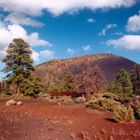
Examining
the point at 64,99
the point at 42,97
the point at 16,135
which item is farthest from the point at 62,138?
the point at 42,97

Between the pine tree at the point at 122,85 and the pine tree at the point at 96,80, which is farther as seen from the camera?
the pine tree at the point at 122,85

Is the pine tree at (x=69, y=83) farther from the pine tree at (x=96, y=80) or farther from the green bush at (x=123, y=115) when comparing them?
the green bush at (x=123, y=115)

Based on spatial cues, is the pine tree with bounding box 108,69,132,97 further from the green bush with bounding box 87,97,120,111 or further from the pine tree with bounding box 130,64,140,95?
the green bush with bounding box 87,97,120,111

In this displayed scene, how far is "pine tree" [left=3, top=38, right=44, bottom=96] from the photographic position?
5738 cm

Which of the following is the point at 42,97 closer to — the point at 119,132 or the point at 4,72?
the point at 4,72

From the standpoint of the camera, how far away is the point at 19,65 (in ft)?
193

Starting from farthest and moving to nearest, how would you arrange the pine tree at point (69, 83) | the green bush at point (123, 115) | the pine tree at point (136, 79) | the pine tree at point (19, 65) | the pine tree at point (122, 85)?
the pine tree at point (136, 79) → the pine tree at point (122, 85) → the pine tree at point (69, 83) → the pine tree at point (19, 65) → the green bush at point (123, 115)

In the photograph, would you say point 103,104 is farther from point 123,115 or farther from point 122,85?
point 122,85

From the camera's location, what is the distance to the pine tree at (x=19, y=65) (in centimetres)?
5738

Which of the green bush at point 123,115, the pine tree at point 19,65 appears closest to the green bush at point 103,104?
the green bush at point 123,115

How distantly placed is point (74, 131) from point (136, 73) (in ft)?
242

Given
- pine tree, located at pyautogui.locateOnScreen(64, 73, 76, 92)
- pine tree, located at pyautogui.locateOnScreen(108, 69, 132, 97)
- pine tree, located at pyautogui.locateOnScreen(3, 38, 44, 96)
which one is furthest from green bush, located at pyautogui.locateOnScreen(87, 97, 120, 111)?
pine tree, located at pyautogui.locateOnScreen(108, 69, 132, 97)

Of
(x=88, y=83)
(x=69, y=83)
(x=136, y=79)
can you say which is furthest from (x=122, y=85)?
(x=88, y=83)

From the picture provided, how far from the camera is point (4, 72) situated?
190ft
